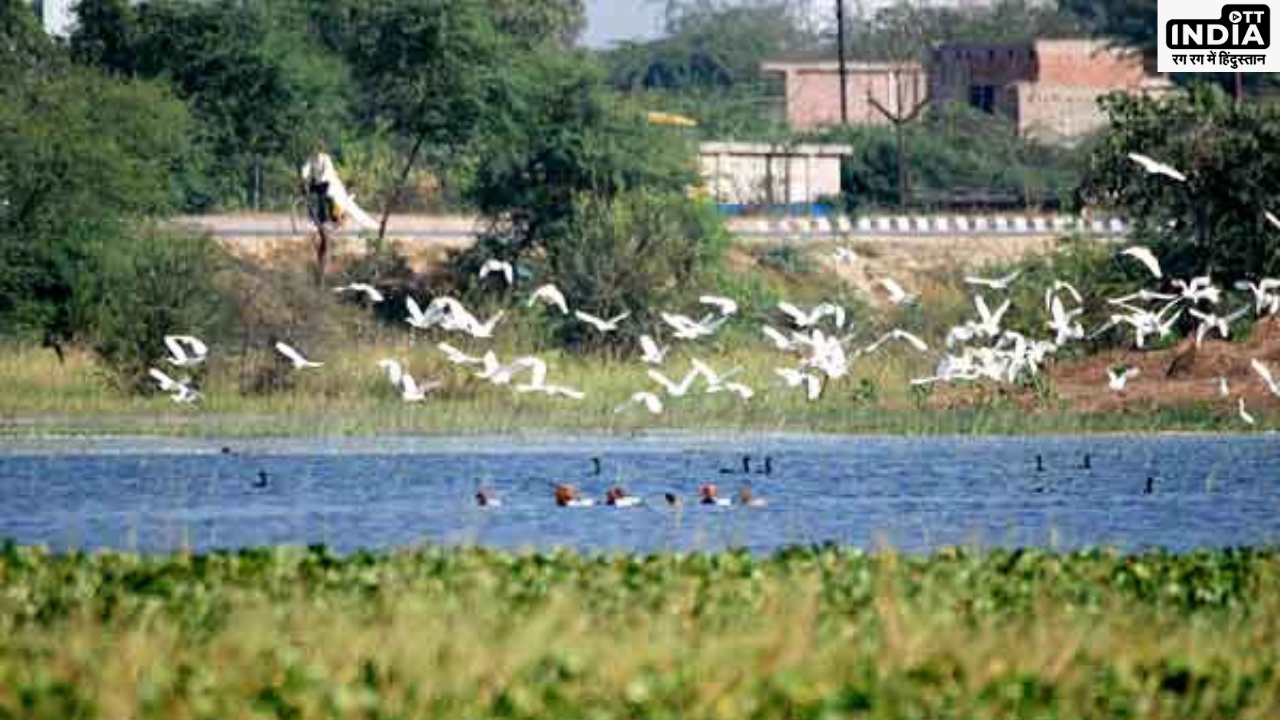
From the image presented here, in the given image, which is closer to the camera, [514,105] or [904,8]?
[514,105]

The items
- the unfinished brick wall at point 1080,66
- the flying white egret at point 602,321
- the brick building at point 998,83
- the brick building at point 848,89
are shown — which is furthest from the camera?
the brick building at point 848,89

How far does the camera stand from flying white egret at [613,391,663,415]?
39.3 meters

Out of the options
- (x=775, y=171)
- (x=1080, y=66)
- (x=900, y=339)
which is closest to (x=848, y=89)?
(x=1080, y=66)

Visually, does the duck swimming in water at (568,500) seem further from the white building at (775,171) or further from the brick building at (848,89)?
the brick building at (848,89)

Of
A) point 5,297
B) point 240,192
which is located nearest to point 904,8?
point 240,192

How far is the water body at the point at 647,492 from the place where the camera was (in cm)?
2947

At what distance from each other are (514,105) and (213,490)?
28915 mm

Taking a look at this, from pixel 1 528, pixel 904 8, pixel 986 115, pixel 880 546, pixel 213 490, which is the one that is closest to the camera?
pixel 880 546

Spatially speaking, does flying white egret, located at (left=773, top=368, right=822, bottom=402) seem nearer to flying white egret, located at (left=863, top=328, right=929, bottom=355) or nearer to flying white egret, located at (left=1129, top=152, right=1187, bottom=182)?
flying white egret, located at (left=863, top=328, right=929, bottom=355)

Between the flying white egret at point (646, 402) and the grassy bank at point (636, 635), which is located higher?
the grassy bank at point (636, 635)

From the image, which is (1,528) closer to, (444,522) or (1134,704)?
(444,522)

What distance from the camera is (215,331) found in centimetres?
4506

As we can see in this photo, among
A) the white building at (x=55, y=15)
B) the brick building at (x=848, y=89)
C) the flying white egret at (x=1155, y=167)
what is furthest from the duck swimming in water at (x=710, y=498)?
the brick building at (x=848, y=89)

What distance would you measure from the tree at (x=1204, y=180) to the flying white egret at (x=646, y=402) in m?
10.5
